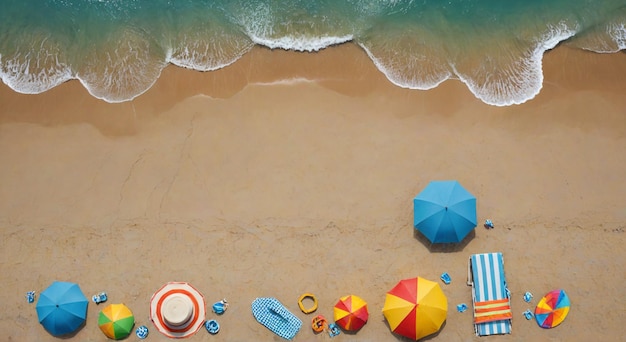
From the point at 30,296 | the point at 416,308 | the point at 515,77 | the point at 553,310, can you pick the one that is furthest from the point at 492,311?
the point at 30,296

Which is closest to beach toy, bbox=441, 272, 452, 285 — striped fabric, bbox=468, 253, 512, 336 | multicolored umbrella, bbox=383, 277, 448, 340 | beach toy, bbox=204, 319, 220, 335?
multicolored umbrella, bbox=383, 277, 448, 340

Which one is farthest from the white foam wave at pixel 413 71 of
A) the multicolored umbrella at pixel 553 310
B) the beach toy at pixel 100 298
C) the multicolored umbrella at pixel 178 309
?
the beach toy at pixel 100 298

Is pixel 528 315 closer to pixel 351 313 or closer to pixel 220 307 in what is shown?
pixel 351 313

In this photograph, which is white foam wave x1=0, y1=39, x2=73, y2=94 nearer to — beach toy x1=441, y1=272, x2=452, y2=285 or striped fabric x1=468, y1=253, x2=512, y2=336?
beach toy x1=441, y1=272, x2=452, y2=285

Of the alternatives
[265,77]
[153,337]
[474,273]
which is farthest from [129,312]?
[474,273]

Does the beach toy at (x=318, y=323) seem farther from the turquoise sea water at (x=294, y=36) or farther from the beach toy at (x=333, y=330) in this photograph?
the turquoise sea water at (x=294, y=36)

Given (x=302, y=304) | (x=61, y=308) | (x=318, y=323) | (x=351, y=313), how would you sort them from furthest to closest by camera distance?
(x=302, y=304) < (x=318, y=323) < (x=61, y=308) < (x=351, y=313)
